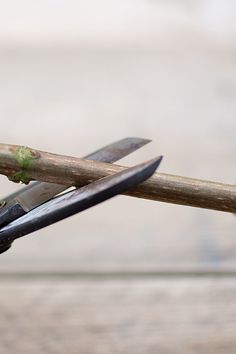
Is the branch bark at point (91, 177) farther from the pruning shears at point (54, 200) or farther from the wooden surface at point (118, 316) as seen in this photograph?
the wooden surface at point (118, 316)

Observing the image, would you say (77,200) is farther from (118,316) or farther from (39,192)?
(118,316)

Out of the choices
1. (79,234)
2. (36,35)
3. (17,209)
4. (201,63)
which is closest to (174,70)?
(201,63)

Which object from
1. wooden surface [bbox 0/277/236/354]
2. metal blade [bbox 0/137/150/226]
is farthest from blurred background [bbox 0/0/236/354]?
metal blade [bbox 0/137/150/226]

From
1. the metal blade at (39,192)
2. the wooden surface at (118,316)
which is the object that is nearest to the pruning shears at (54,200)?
the metal blade at (39,192)

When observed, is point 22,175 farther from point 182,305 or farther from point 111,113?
point 111,113

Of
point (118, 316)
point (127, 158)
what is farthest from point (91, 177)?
point (127, 158)

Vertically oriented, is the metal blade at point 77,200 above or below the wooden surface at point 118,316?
above

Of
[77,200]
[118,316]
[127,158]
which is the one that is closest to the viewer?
[77,200]

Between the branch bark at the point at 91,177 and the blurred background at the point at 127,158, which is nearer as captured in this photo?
the branch bark at the point at 91,177
